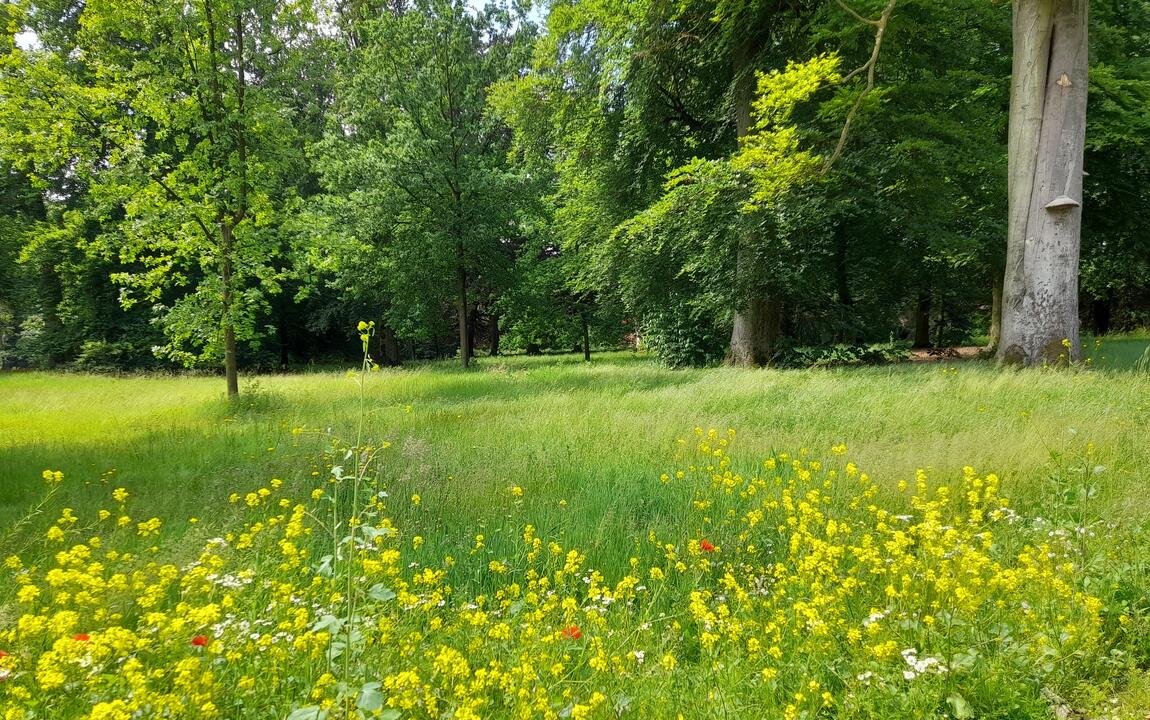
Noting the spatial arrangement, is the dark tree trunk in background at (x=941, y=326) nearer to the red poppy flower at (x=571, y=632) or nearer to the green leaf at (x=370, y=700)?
the red poppy flower at (x=571, y=632)

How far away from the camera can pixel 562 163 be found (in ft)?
56.3

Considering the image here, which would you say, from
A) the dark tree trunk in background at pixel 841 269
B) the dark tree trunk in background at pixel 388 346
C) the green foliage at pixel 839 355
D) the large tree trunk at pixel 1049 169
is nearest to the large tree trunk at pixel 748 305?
the green foliage at pixel 839 355

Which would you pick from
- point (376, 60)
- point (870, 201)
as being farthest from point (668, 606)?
point (376, 60)

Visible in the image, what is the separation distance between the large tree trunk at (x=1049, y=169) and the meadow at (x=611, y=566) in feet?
5.00

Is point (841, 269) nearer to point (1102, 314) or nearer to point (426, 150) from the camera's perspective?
point (426, 150)

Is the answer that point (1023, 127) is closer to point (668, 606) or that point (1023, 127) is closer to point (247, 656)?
point (668, 606)

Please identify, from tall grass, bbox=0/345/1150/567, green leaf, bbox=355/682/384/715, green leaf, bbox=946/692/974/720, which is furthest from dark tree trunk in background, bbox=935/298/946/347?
green leaf, bbox=355/682/384/715

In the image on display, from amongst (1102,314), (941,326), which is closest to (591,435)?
(941,326)

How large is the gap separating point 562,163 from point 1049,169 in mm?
12257

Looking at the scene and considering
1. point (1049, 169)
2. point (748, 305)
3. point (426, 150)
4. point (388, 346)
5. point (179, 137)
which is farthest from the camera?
point (388, 346)

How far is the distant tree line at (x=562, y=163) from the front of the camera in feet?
30.7

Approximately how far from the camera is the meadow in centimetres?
200

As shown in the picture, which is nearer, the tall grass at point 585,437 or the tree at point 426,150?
the tall grass at point 585,437

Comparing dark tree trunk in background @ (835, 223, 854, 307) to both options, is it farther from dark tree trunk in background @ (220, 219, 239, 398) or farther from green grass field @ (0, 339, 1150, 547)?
dark tree trunk in background @ (220, 219, 239, 398)
